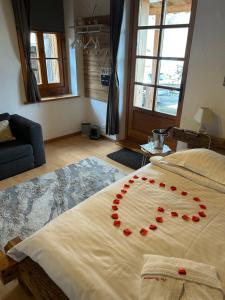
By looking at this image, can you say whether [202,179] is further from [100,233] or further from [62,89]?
[62,89]

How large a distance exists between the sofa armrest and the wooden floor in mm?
171

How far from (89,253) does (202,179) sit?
111 centimetres

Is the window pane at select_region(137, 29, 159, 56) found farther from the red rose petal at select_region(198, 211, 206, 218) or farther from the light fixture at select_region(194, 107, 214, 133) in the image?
the red rose petal at select_region(198, 211, 206, 218)

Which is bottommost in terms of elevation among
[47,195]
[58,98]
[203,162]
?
[47,195]

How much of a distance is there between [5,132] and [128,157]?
174 cm

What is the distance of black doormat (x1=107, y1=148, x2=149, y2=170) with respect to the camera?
3139 mm

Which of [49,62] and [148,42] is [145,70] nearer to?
[148,42]

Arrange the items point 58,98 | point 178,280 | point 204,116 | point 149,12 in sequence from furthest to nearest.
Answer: point 58,98, point 149,12, point 204,116, point 178,280

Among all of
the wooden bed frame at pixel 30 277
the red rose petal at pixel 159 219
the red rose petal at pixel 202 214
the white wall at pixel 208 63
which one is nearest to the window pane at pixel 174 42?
the white wall at pixel 208 63

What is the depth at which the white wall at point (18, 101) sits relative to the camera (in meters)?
3.03

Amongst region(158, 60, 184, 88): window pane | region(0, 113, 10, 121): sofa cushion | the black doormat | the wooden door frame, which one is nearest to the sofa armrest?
region(0, 113, 10, 121): sofa cushion

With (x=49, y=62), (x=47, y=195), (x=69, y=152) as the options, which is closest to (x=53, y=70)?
(x=49, y=62)

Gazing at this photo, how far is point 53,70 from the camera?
3861 mm

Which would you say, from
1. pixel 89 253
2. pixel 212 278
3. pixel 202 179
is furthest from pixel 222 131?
pixel 89 253
